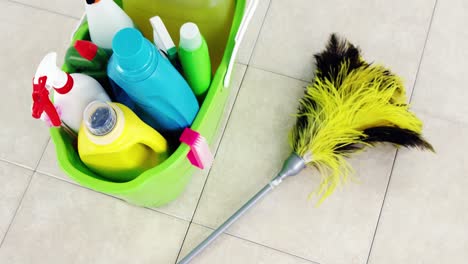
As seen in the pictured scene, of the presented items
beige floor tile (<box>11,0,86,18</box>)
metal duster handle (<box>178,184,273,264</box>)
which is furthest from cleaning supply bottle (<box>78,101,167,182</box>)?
beige floor tile (<box>11,0,86,18</box>)

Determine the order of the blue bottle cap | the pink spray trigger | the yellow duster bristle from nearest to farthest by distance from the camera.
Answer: the blue bottle cap
the pink spray trigger
the yellow duster bristle

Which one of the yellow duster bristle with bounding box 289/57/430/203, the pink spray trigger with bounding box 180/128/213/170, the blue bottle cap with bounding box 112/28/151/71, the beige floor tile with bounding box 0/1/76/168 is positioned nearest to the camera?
the blue bottle cap with bounding box 112/28/151/71

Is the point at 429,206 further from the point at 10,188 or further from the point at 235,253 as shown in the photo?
the point at 10,188

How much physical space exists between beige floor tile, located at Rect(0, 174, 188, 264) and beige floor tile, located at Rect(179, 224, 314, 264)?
0.04 meters

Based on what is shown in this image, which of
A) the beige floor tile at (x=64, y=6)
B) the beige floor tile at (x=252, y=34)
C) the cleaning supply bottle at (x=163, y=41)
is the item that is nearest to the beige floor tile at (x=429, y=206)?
the beige floor tile at (x=252, y=34)

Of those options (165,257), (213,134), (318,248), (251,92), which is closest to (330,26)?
(251,92)

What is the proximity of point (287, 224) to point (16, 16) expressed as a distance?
748mm

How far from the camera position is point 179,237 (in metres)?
0.85

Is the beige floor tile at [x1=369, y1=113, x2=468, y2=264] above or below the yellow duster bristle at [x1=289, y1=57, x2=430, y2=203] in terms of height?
below

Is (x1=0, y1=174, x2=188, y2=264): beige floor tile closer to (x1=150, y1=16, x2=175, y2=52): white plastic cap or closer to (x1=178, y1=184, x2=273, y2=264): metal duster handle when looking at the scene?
(x1=178, y1=184, x2=273, y2=264): metal duster handle

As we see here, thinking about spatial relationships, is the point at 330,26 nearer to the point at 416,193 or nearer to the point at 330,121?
the point at 330,121

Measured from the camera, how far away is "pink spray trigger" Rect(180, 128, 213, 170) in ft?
2.05

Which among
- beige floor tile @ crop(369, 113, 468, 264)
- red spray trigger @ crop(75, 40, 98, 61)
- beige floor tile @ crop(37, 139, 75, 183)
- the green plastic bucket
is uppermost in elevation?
red spray trigger @ crop(75, 40, 98, 61)

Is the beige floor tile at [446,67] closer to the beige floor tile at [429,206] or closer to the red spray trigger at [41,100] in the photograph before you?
the beige floor tile at [429,206]
